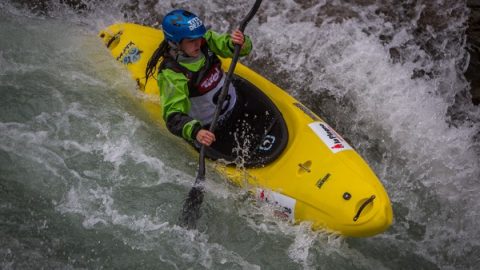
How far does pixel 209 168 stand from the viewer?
4750mm

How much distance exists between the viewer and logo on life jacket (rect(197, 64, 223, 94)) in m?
4.46

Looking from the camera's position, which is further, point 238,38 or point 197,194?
point 238,38

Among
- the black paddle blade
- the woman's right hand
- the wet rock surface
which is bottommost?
the black paddle blade

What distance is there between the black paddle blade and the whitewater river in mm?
129

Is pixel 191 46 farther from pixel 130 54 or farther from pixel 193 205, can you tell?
pixel 130 54

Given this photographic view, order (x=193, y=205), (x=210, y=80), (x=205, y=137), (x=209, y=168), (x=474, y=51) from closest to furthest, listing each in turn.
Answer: (x=205, y=137) < (x=193, y=205) < (x=210, y=80) < (x=209, y=168) < (x=474, y=51)

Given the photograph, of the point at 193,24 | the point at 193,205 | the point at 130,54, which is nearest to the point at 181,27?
the point at 193,24

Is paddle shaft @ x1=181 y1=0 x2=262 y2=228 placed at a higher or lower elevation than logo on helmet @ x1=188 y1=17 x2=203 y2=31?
lower

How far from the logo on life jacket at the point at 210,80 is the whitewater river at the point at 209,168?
707 millimetres

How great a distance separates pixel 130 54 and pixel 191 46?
138cm

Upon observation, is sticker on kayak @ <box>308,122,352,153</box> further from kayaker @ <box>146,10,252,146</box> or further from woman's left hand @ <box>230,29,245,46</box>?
woman's left hand @ <box>230,29,245,46</box>

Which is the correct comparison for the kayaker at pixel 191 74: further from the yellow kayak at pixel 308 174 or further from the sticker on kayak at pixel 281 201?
the sticker on kayak at pixel 281 201

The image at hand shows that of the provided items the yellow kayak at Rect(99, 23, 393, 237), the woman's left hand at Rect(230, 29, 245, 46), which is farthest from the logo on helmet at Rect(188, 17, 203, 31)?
the yellow kayak at Rect(99, 23, 393, 237)

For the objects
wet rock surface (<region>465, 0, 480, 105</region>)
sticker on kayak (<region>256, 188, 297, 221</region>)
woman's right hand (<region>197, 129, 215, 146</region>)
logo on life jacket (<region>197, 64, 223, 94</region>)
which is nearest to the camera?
woman's right hand (<region>197, 129, 215, 146</region>)
